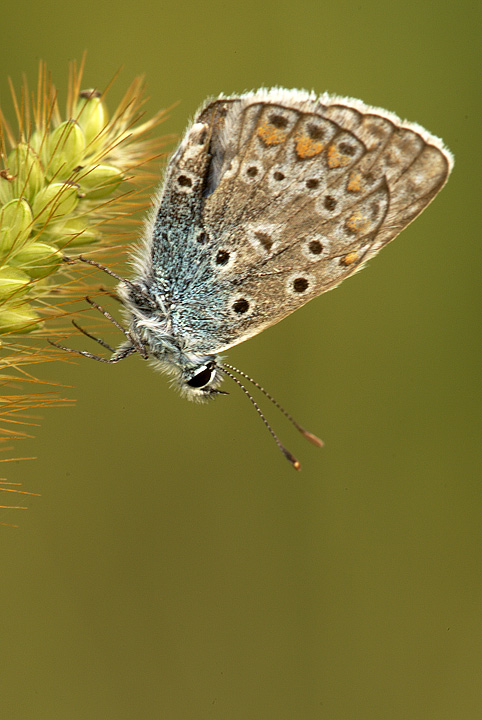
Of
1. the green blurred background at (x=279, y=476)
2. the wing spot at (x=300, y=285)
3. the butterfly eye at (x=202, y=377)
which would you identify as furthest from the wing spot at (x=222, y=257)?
the green blurred background at (x=279, y=476)

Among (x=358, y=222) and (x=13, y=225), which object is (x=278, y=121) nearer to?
(x=358, y=222)

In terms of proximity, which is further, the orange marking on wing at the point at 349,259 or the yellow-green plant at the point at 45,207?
the orange marking on wing at the point at 349,259

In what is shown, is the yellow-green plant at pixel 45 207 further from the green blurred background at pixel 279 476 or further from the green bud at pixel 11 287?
the green blurred background at pixel 279 476

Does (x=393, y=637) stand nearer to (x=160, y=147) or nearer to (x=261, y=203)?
(x=261, y=203)

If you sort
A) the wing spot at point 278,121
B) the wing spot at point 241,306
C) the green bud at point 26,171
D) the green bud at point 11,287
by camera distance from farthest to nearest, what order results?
the wing spot at point 241,306
the wing spot at point 278,121
the green bud at point 26,171
the green bud at point 11,287

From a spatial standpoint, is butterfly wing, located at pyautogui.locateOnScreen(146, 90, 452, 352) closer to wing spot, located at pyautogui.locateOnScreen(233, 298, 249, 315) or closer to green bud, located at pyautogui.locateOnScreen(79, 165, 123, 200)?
wing spot, located at pyautogui.locateOnScreen(233, 298, 249, 315)

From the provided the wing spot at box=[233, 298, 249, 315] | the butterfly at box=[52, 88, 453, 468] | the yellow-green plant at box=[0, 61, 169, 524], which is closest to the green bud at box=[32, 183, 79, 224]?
the yellow-green plant at box=[0, 61, 169, 524]
